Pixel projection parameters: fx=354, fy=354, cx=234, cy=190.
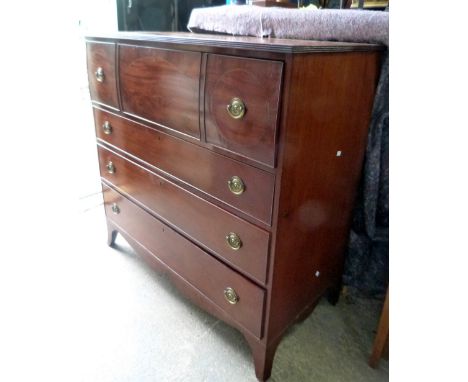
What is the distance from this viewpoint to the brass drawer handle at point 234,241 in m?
1.00

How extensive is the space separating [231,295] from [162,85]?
2.20ft

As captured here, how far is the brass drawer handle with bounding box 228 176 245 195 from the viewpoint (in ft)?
3.05

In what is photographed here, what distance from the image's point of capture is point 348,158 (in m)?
1.09

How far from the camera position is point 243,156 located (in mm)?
891

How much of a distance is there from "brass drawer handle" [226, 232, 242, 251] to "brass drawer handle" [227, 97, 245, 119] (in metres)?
0.34

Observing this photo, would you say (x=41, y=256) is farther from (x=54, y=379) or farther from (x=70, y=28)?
(x=70, y=28)

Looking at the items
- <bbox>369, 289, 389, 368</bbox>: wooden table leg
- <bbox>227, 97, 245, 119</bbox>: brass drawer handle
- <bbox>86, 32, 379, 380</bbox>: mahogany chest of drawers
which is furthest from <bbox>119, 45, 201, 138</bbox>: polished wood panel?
<bbox>369, 289, 389, 368</bbox>: wooden table leg

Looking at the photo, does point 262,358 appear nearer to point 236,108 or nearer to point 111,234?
point 236,108

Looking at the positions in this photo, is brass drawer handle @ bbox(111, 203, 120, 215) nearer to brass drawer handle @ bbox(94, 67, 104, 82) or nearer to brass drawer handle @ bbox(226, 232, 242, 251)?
brass drawer handle @ bbox(94, 67, 104, 82)

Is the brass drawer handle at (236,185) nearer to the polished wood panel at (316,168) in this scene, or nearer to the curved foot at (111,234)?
the polished wood panel at (316,168)

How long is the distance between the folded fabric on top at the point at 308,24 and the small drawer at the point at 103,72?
0.41 m

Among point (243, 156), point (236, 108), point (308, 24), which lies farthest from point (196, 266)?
point (308, 24)

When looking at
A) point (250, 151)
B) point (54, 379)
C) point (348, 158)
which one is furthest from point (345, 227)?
point (54, 379)

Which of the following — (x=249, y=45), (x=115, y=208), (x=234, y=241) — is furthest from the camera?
(x=115, y=208)
